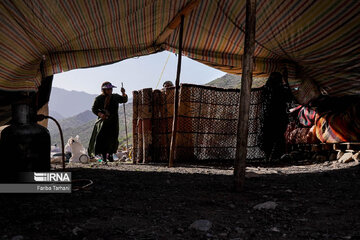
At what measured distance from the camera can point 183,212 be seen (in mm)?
1895

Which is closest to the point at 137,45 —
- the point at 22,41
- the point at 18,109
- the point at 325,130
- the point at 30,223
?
the point at 22,41

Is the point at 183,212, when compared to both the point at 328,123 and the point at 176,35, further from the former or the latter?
the point at 176,35

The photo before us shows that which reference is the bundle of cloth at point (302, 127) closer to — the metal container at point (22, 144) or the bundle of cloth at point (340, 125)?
the bundle of cloth at point (340, 125)

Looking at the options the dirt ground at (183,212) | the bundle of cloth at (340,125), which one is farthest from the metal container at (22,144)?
the bundle of cloth at (340,125)

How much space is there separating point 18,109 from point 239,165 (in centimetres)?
197

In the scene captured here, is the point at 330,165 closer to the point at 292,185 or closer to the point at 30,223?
the point at 292,185

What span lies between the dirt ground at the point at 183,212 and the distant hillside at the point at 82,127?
19.1 metres

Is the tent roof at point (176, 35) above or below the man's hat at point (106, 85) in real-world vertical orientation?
above

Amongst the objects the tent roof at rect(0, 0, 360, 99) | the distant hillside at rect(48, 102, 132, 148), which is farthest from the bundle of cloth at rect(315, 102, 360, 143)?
the distant hillside at rect(48, 102, 132, 148)

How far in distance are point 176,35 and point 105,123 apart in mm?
2541

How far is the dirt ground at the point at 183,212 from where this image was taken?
149cm

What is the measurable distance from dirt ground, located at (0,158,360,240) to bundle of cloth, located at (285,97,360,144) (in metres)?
1.87

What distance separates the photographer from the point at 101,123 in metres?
6.40

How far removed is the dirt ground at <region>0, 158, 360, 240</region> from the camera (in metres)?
1.49
